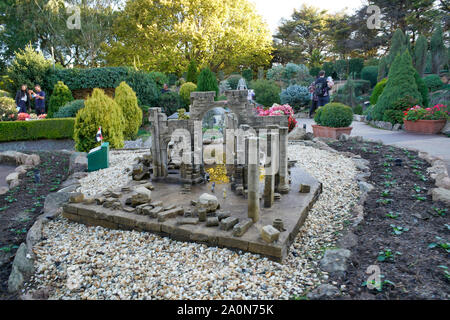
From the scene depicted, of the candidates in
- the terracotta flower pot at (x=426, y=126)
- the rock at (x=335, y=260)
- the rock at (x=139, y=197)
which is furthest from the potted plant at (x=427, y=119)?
the rock at (x=139, y=197)

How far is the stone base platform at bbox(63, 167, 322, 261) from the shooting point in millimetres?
4110

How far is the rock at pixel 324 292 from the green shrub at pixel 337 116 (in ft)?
29.9

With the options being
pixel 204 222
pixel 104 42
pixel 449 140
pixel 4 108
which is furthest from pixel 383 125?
pixel 104 42

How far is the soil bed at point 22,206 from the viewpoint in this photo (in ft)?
14.6

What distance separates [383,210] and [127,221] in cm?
445

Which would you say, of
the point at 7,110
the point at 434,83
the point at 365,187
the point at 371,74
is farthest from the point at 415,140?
the point at 371,74

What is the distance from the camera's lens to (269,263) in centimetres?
385

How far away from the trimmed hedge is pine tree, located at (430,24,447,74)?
1050 inches

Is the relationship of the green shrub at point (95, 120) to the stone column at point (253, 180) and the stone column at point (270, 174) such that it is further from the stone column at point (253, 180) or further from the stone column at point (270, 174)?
the stone column at point (253, 180)

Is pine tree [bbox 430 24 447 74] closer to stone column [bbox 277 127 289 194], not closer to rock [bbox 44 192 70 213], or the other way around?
stone column [bbox 277 127 289 194]

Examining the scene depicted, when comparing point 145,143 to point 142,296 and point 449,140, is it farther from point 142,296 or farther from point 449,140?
point 449,140

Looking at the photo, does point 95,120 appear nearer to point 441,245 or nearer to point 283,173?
point 283,173

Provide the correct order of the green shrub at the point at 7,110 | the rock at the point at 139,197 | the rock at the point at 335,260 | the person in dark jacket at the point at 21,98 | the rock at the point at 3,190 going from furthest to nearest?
the person in dark jacket at the point at 21,98, the green shrub at the point at 7,110, the rock at the point at 3,190, the rock at the point at 139,197, the rock at the point at 335,260

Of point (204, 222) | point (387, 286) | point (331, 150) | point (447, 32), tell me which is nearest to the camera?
point (387, 286)
